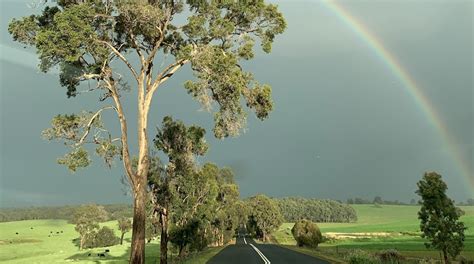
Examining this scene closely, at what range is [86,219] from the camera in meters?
120

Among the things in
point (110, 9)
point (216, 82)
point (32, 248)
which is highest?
point (110, 9)

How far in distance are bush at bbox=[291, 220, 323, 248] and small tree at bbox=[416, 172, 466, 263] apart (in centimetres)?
2840

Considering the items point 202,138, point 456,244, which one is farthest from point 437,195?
point 202,138

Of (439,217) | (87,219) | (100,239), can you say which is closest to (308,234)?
(439,217)

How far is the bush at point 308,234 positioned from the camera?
6116cm

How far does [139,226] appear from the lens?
17750mm

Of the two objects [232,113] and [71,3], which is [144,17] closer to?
[71,3]

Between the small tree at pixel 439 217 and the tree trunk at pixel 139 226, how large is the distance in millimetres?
26524

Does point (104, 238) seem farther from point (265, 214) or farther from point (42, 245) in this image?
point (265, 214)

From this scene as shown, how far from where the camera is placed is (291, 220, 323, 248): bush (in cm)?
6116

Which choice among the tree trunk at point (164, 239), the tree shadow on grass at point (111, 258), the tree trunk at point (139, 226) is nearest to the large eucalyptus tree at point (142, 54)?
the tree trunk at point (139, 226)

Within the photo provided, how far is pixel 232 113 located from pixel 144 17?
22.1 feet

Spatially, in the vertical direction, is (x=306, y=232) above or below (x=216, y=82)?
below

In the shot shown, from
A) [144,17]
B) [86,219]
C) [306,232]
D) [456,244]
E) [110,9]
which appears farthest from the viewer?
[86,219]
